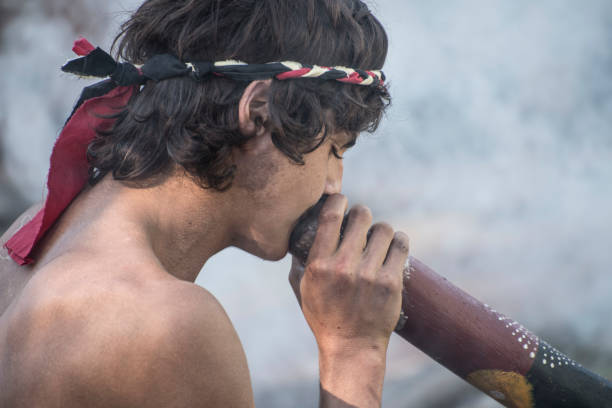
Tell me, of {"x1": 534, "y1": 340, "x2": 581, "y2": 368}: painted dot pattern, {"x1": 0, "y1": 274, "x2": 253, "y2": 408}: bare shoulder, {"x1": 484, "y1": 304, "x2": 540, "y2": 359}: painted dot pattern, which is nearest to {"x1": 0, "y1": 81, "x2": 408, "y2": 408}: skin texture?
{"x1": 0, "y1": 274, "x2": 253, "y2": 408}: bare shoulder

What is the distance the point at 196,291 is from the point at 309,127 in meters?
0.55

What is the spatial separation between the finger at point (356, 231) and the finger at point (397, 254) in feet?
0.24

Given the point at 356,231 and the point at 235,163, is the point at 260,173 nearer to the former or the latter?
the point at 235,163

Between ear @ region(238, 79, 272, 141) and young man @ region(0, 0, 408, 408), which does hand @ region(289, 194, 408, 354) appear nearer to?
young man @ region(0, 0, 408, 408)

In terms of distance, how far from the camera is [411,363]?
3.36 metres

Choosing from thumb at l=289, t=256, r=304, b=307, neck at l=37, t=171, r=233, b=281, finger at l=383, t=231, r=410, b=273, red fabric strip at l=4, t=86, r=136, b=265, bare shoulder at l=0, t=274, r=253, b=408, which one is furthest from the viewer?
thumb at l=289, t=256, r=304, b=307

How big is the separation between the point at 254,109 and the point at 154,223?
0.37m

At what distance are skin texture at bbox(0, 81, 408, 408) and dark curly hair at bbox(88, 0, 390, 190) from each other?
1.9 inches

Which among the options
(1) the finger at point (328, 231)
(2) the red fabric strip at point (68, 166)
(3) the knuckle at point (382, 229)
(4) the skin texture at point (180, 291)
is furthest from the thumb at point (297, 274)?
(2) the red fabric strip at point (68, 166)

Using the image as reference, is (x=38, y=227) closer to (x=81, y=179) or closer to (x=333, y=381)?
(x=81, y=179)

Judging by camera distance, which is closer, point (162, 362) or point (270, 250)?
point (162, 362)

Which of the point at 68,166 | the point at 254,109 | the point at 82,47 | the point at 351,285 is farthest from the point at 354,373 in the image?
the point at 82,47

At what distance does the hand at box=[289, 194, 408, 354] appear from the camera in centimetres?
154

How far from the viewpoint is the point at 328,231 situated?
61.8 inches
